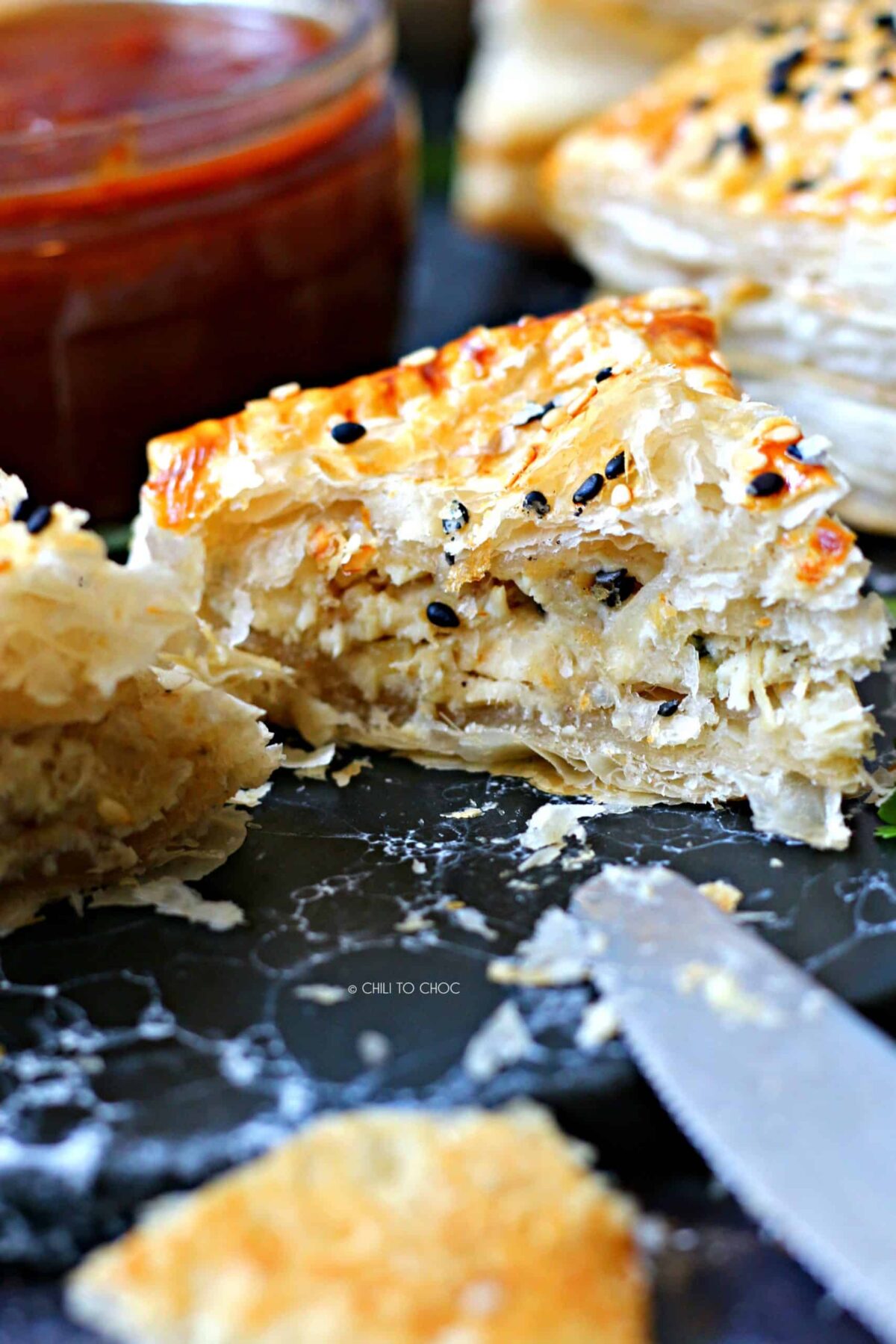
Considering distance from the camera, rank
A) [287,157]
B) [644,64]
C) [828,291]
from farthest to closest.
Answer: [644,64] < [287,157] < [828,291]

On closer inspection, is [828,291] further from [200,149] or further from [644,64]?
[644,64]

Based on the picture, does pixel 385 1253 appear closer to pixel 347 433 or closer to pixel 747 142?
pixel 347 433

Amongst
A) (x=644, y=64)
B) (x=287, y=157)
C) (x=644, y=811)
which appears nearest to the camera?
(x=644, y=811)

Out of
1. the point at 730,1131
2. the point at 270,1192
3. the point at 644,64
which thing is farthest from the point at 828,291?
the point at 270,1192

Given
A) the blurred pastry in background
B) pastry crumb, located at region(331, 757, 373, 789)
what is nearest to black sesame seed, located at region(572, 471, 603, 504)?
pastry crumb, located at region(331, 757, 373, 789)

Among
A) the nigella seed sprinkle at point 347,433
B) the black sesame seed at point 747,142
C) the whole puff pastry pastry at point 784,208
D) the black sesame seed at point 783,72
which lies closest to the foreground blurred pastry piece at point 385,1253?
the nigella seed sprinkle at point 347,433

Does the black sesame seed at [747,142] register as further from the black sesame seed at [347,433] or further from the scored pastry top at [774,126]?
the black sesame seed at [347,433]
